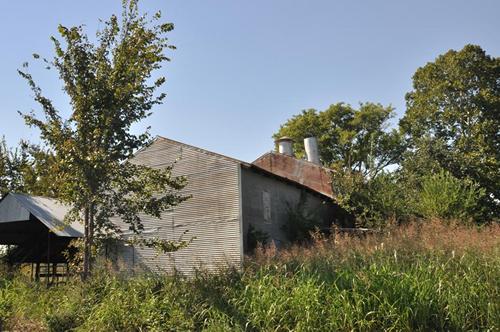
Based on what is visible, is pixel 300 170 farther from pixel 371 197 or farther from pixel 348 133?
pixel 348 133

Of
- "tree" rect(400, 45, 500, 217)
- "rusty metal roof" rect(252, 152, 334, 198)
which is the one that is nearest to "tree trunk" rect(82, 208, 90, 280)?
"rusty metal roof" rect(252, 152, 334, 198)

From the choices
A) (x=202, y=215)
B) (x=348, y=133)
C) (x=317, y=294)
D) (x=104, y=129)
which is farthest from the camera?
(x=348, y=133)

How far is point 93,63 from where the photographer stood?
10.8 meters

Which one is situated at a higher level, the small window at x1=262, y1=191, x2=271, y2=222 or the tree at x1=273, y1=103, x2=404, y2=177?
the tree at x1=273, y1=103, x2=404, y2=177

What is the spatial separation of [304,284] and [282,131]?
3842cm

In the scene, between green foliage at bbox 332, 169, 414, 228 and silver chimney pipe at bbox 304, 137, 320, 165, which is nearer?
green foliage at bbox 332, 169, 414, 228

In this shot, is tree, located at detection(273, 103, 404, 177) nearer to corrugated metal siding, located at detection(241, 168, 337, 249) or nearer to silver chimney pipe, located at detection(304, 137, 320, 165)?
silver chimney pipe, located at detection(304, 137, 320, 165)

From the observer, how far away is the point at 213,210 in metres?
18.8

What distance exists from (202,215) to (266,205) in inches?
111

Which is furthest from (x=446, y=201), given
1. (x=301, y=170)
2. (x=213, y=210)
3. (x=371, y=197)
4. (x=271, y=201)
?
(x=213, y=210)

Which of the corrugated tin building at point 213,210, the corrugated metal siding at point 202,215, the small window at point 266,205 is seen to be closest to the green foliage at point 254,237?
the corrugated tin building at point 213,210

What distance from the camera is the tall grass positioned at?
6180 millimetres

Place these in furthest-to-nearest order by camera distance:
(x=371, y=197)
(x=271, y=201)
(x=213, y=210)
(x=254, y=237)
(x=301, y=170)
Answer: (x=301, y=170) < (x=371, y=197) < (x=271, y=201) < (x=213, y=210) < (x=254, y=237)

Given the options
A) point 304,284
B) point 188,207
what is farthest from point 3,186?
point 304,284
